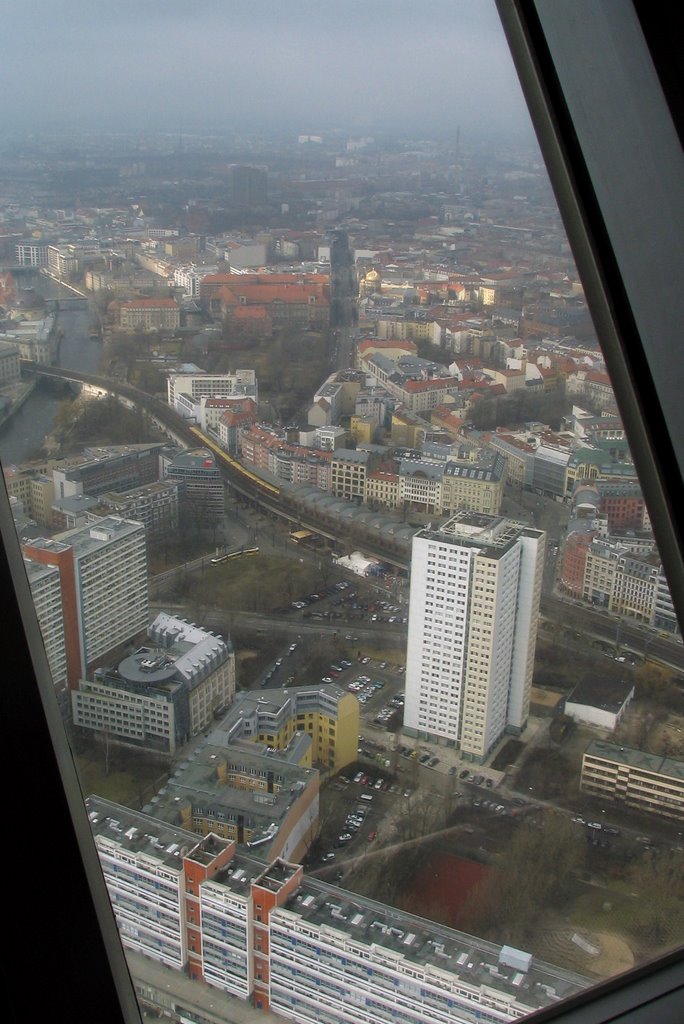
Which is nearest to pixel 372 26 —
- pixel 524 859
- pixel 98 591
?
pixel 98 591

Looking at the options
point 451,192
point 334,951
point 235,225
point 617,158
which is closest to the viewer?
point 617,158

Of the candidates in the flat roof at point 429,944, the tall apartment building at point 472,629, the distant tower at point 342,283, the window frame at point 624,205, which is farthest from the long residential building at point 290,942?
the distant tower at point 342,283

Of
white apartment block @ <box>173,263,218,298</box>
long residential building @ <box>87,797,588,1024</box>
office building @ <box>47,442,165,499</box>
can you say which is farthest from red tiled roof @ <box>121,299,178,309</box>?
long residential building @ <box>87,797,588,1024</box>

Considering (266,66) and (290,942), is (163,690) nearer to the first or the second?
(290,942)

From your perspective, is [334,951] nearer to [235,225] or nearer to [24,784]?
[24,784]

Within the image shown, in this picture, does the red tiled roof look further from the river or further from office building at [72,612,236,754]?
office building at [72,612,236,754]

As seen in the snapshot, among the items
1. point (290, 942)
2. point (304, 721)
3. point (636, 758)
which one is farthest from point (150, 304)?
point (636, 758)

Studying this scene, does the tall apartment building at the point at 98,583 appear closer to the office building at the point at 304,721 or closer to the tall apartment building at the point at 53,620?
the tall apartment building at the point at 53,620
